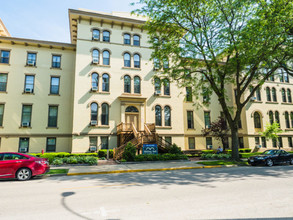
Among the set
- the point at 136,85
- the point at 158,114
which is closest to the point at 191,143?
the point at 158,114

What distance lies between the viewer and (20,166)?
1012cm

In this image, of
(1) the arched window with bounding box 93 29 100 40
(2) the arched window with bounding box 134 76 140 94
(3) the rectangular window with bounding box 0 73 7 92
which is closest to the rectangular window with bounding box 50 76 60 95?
(3) the rectangular window with bounding box 0 73 7 92

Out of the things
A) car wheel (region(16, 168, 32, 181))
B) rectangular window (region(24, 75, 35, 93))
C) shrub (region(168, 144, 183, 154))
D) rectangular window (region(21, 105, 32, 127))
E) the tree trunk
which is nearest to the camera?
car wheel (region(16, 168, 32, 181))

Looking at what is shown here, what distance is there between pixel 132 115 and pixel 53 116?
9319 millimetres

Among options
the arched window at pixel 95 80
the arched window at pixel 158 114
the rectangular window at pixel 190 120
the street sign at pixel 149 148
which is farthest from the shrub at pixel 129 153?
the rectangular window at pixel 190 120

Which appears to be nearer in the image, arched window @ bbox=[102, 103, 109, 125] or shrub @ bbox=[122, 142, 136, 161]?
shrub @ bbox=[122, 142, 136, 161]

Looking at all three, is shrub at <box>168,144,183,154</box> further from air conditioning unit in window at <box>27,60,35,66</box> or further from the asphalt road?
air conditioning unit in window at <box>27,60,35,66</box>

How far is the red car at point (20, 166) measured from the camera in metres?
9.93

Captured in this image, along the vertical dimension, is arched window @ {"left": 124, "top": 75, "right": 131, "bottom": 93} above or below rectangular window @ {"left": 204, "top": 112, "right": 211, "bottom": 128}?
above

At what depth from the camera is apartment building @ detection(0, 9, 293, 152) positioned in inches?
861

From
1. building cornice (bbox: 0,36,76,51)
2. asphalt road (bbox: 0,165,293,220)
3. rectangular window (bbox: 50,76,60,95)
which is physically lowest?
asphalt road (bbox: 0,165,293,220)

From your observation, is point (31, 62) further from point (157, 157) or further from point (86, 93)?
point (157, 157)

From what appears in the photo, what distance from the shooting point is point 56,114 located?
23172mm

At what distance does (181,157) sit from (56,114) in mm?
15280
